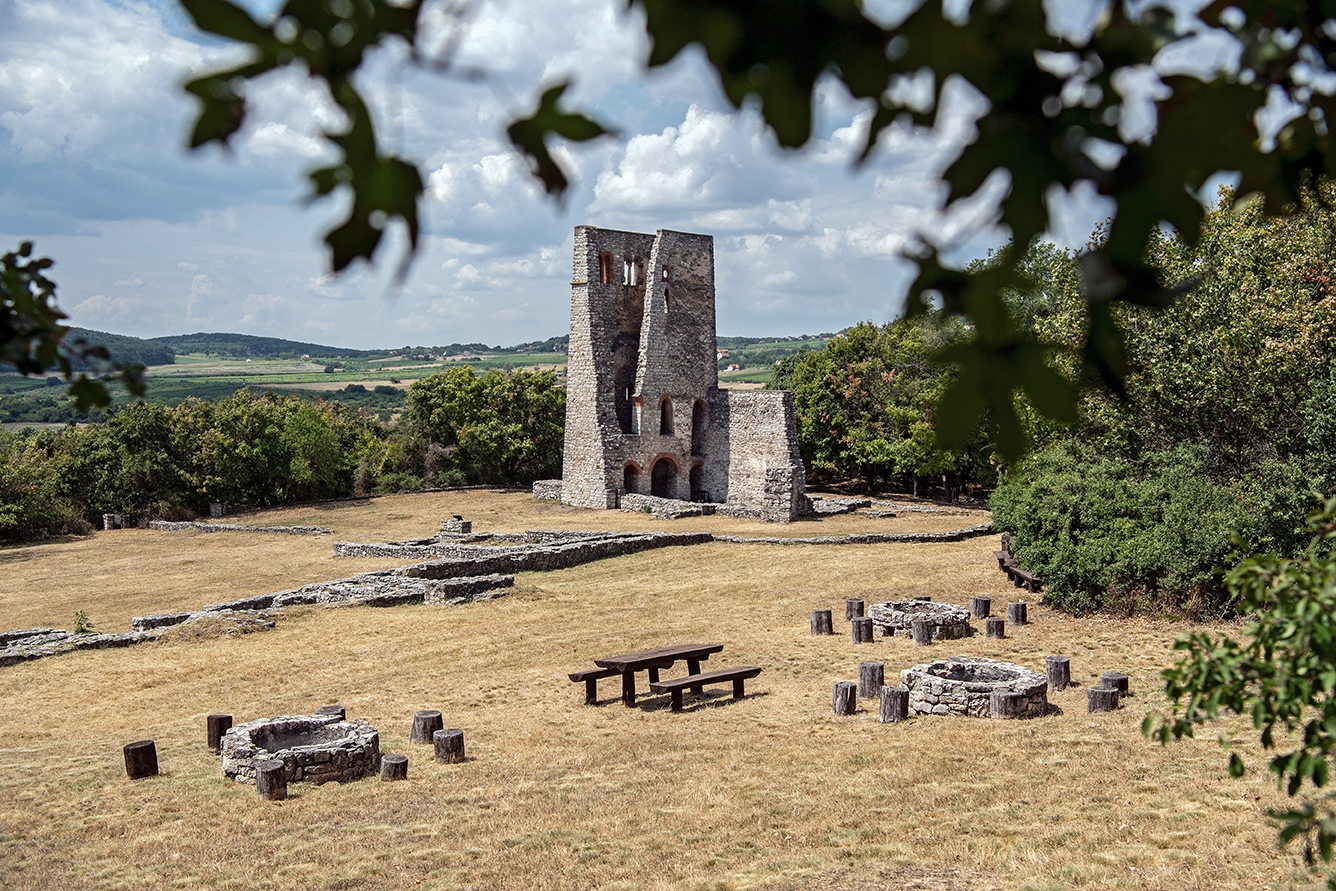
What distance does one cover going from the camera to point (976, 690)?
11625 millimetres

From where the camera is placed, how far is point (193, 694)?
14234mm

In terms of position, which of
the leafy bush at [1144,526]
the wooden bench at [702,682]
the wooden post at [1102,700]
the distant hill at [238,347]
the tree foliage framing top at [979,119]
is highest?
the distant hill at [238,347]

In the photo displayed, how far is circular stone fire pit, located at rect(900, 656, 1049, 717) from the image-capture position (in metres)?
11.4

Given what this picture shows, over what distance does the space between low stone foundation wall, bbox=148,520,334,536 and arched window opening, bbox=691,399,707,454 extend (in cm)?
1339

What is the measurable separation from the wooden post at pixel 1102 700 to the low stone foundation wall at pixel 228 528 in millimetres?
27200

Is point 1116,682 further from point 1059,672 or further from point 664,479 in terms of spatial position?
point 664,479

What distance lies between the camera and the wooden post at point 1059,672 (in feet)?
40.7

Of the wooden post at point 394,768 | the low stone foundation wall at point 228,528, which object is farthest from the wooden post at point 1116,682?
the low stone foundation wall at point 228,528

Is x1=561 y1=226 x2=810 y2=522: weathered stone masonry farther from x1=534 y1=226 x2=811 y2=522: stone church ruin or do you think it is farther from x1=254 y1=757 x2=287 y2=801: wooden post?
x1=254 y1=757 x2=287 y2=801: wooden post

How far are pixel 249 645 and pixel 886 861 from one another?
42.5 feet

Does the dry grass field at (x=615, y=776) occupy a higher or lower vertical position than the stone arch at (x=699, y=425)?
lower

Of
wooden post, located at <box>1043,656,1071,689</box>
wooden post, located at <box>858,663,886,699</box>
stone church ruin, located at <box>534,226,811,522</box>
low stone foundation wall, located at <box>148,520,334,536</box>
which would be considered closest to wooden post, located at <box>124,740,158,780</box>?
wooden post, located at <box>858,663,886,699</box>

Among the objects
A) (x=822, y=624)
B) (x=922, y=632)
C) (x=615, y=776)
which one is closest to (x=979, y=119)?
(x=615, y=776)

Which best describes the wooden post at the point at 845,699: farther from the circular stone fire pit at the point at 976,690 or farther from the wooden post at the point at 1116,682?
the wooden post at the point at 1116,682
